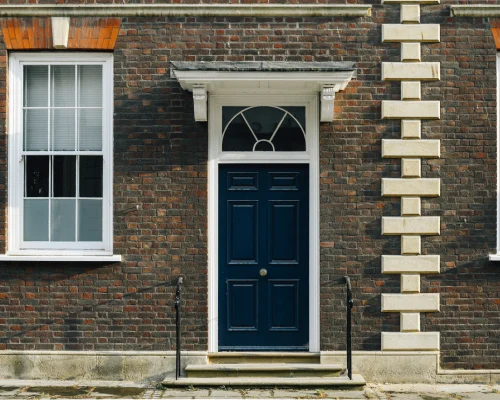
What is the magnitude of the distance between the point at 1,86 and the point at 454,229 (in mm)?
5746

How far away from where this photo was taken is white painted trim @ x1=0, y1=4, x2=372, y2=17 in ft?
30.0

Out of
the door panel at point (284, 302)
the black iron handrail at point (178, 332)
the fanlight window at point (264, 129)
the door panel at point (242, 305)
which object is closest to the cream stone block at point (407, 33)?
the fanlight window at point (264, 129)

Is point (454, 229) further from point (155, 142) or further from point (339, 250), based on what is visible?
point (155, 142)

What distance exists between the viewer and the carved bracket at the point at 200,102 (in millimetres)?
8781

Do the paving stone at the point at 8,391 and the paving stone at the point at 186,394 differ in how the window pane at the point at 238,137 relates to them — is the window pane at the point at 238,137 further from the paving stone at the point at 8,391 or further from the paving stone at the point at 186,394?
the paving stone at the point at 8,391

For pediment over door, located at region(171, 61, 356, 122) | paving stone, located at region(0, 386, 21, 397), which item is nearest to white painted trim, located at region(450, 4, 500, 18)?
pediment over door, located at region(171, 61, 356, 122)

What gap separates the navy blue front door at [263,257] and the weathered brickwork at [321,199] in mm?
299

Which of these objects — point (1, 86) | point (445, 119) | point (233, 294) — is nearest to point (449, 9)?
point (445, 119)

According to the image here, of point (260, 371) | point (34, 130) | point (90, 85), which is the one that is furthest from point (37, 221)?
point (260, 371)

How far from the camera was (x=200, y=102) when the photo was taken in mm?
8891

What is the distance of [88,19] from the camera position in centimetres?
919

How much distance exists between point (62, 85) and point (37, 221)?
5.58 feet

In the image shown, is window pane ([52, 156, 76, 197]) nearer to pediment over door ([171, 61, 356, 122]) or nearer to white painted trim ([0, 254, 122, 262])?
white painted trim ([0, 254, 122, 262])

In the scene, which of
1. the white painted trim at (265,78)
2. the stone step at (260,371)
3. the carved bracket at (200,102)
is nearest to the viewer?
the white painted trim at (265,78)
